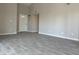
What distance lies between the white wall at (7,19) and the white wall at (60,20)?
8.51 feet

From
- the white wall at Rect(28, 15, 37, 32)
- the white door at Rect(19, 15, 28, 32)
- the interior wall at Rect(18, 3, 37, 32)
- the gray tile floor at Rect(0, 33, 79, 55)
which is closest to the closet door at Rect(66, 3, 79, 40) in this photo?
the gray tile floor at Rect(0, 33, 79, 55)

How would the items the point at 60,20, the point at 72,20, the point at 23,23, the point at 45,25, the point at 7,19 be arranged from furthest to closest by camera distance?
the point at 23,23 → the point at 45,25 → the point at 7,19 → the point at 60,20 → the point at 72,20

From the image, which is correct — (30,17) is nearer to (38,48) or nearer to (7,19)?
(7,19)

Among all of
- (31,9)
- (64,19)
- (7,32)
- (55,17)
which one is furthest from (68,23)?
(31,9)

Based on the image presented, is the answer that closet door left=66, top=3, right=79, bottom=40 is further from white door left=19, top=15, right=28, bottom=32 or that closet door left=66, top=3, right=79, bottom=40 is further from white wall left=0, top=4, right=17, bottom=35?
white door left=19, top=15, right=28, bottom=32

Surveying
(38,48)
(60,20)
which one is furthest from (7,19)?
(38,48)

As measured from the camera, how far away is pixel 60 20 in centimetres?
866

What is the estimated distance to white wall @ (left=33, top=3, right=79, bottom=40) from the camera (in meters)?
7.42

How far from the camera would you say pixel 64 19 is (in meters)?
8.25

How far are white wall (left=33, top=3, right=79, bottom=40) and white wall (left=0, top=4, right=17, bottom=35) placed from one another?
2593 mm

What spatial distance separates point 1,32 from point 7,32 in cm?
56

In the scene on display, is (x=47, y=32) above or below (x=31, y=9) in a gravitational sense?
below

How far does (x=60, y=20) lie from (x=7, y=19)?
4349mm

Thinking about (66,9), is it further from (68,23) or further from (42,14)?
(42,14)
